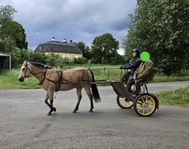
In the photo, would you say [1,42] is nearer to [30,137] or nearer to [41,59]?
[41,59]

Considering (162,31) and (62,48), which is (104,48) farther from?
(162,31)

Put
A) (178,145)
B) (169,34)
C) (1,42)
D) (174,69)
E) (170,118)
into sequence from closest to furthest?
1. (178,145)
2. (170,118)
3. (169,34)
4. (174,69)
5. (1,42)

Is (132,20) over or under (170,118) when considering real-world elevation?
over

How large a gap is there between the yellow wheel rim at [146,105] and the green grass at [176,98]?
3040 mm

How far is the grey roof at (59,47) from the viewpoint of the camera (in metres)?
112

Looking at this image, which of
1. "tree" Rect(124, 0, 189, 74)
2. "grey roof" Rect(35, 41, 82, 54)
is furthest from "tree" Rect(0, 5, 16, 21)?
"tree" Rect(124, 0, 189, 74)

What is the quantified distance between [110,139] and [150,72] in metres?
4.41

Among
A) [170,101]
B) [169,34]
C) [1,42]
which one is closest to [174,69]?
[169,34]

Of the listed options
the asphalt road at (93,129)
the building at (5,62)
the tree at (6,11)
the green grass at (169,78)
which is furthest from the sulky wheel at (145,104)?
the tree at (6,11)

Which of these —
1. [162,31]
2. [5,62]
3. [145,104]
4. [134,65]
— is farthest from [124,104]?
[5,62]

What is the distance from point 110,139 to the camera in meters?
7.78

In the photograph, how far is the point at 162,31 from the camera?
120ft

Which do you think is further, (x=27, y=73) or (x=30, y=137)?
(x=27, y=73)

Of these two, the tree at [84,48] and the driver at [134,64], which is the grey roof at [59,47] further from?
the driver at [134,64]
